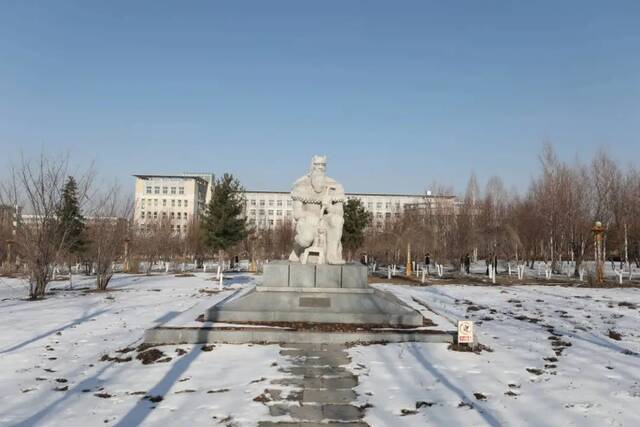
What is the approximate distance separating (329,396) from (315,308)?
14.6 feet

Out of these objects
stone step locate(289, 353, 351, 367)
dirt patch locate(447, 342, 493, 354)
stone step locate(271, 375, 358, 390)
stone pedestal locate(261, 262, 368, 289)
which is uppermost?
stone pedestal locate(261, 262, 368, 289)

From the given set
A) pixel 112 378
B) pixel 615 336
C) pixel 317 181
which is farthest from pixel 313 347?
pixel 615 336

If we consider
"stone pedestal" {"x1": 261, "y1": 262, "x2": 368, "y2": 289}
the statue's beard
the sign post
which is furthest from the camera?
the statue's beard

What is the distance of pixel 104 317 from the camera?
11938mm

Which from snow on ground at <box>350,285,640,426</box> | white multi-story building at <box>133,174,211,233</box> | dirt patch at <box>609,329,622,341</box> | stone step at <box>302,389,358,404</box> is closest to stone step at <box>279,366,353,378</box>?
snow on ground at <box>350,285,640,426</box>

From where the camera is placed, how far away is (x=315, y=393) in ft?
18.5

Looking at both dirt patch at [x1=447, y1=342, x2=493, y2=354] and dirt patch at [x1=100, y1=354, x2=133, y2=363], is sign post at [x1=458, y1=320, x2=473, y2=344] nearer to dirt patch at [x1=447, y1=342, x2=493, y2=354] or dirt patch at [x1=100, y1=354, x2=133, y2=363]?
dirt patch at [x1=447, y1=342, x2=493, y2=354]

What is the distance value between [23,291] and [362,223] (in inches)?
1053

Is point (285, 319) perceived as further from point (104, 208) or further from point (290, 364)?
point (104, 208)

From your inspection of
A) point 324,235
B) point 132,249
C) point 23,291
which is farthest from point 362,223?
point 324,235

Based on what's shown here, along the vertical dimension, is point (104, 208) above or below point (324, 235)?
above

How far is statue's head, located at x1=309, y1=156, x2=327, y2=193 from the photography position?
11500 mm

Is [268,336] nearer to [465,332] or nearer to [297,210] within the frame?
[465,332]

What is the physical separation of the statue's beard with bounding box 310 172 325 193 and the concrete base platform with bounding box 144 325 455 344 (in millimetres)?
4027
